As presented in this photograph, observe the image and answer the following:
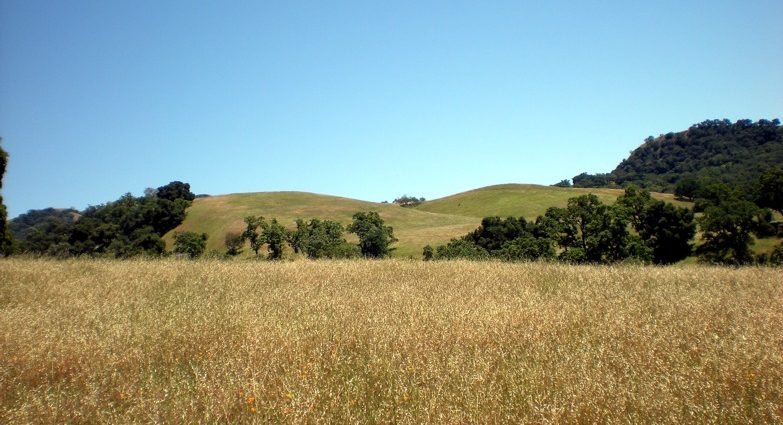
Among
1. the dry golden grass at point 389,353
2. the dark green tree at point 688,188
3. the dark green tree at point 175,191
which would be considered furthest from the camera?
the dark green tree at point 175,191

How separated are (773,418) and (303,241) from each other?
2314 inches

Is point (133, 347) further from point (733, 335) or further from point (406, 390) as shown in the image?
point (733, 335)

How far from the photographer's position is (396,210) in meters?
110

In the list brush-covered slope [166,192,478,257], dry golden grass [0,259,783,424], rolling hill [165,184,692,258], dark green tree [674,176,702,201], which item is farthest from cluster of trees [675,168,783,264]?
dry golden grass [0,259,783,424]

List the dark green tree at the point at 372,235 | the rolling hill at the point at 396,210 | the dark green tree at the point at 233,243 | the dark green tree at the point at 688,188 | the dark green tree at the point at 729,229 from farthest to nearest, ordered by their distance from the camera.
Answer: the dark green tree at the point at 688,188 → the rolling hill at the point at 396,210 → the dark green tree at the point at 233,243 → the dark green tree at the point at 372,235 → the dark green tree at the point at 729,229

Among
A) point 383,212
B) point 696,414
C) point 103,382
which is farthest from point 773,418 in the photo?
point 383,212

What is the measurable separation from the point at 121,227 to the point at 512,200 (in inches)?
3701

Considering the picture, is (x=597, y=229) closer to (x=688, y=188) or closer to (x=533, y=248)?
(x=533, y=248)

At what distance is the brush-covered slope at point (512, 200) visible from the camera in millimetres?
104250

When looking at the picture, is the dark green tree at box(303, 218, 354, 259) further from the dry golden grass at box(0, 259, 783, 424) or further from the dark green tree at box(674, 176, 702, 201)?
the dark green tree at box(674, 176, 702, 201)

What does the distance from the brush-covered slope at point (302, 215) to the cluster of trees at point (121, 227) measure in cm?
495

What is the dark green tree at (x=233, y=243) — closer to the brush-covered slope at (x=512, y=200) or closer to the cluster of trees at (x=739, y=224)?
the brush-covered slope at (x=512, y=200)

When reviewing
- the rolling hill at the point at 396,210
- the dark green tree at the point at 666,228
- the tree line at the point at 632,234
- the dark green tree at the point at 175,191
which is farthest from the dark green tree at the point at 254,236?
the dark green tree at the point at 175,191

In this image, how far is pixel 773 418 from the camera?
13.2 ft
